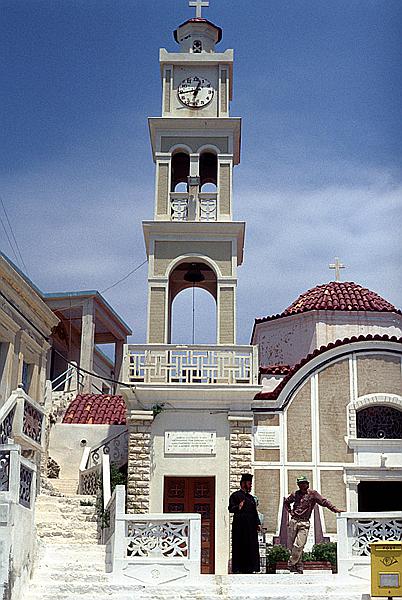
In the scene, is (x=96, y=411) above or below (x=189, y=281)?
below

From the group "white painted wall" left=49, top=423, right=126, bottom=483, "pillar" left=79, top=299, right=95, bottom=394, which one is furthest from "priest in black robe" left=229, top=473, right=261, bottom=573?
"pillar" left=79, top=299, right=95, bottom=394

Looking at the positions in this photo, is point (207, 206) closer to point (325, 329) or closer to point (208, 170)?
point (208, 170)

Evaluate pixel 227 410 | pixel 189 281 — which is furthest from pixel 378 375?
pixel 189 281

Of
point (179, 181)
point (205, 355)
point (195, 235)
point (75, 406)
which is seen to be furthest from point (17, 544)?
point (75, 406)

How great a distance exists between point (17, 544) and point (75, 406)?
570 inches

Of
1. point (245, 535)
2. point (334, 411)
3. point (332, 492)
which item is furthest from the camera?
point (334, 411)

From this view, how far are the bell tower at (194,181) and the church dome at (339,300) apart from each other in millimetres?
3982

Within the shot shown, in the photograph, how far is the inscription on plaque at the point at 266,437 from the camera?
761 inches

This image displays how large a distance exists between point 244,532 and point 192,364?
21.3ft

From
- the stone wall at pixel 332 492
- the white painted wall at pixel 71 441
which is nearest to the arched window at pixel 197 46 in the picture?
the white painted wall at pixel 71 441

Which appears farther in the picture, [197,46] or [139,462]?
[197,46]

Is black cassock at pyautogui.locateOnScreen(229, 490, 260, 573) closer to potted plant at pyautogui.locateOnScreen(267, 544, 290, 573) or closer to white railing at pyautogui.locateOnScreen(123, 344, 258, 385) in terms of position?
potted plant at pyautogui.locateOnScreen(267, 544, 290, 573)

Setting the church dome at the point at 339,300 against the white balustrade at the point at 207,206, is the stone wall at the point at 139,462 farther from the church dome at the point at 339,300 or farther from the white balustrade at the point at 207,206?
the church dome at the point at 339,300

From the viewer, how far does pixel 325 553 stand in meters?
17.3
